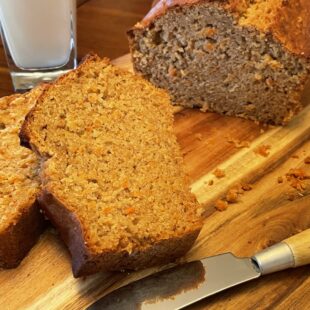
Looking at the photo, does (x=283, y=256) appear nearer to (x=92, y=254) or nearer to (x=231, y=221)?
(x=231, y=221)

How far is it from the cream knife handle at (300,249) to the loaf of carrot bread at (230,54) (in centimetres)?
112

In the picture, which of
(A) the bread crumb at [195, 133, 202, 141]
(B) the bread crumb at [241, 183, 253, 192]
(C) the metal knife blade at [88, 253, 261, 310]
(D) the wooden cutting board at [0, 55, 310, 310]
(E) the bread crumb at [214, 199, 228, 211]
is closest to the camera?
(C) the metal knife blade at [88, 253, 261, 310]

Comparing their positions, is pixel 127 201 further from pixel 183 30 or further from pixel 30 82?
pixel 30 82

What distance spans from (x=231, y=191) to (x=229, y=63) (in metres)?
0.86

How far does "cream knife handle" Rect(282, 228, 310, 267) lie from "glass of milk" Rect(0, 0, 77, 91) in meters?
1.92

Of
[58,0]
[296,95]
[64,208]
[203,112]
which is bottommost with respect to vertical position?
[203,112]

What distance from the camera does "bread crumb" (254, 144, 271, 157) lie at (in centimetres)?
277

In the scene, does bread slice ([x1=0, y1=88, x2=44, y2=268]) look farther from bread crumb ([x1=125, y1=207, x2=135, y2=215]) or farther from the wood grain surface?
bread crumb ([x1=125, y1=207, x2=135, y2=215])

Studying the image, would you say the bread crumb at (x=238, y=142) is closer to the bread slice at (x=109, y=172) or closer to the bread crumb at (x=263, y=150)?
the bread crumb at (x=263, y=150)

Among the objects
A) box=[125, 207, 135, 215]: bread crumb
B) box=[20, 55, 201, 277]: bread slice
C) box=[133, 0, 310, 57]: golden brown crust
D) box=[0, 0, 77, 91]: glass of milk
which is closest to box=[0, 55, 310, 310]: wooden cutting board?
box=[20, 55, 201, 277]: bread slice

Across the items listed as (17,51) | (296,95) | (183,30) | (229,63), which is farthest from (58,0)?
(296,95)

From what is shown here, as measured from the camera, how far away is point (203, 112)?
3.15 m

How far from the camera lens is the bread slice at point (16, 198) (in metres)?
2.02

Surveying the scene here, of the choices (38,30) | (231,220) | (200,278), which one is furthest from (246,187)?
(38,30)
